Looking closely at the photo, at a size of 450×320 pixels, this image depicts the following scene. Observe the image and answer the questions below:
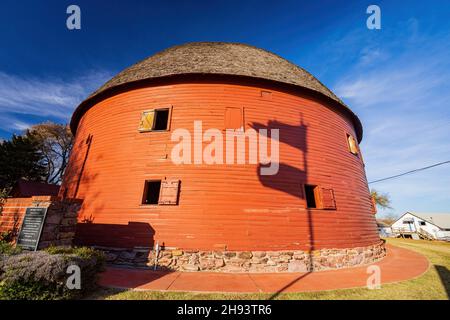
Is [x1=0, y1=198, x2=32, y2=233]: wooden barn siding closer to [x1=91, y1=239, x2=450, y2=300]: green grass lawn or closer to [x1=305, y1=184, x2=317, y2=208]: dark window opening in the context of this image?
[x1=91, y1=239, x2=450, y2=300]: green grass lawn

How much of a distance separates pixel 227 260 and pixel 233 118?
5.46m

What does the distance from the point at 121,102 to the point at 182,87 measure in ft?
10.5

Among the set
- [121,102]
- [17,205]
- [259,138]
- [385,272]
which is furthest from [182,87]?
[385,272]

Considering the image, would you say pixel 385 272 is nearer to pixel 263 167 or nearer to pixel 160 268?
pixel 263 167

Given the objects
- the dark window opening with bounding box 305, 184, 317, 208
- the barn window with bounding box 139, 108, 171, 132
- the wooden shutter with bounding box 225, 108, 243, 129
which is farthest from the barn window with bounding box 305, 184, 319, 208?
the barn window with bounding box 139, 108, 171, 132

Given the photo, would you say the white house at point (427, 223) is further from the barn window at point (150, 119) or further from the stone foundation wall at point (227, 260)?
the barn window at point (150, 119)

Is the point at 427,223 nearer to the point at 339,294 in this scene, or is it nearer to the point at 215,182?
the point at 339,294

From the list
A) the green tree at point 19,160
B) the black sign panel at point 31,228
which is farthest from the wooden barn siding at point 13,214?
the green tree at point 19,160

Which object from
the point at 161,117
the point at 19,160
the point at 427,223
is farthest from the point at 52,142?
the point at 427,223

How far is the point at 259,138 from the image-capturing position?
8680 mm

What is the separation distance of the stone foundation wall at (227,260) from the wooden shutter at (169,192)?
168 centimetres

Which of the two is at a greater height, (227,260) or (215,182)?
(215,182)

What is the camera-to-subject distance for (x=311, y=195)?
31.5ft

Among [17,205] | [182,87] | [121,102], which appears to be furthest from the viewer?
[121,102]
